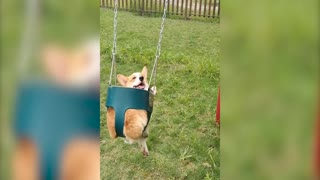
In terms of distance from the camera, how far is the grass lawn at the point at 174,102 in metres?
1.48

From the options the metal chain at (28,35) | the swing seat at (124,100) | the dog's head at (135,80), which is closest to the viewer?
the metal chain at (28,35)

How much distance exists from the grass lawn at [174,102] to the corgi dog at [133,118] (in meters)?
0.10

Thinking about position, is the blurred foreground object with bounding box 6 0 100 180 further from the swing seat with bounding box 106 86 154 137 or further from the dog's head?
the dog's head

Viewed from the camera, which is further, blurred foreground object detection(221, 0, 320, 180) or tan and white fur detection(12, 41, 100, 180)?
tan and white fur detection(12, 41, 100, 180)

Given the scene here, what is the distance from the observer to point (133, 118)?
120cm

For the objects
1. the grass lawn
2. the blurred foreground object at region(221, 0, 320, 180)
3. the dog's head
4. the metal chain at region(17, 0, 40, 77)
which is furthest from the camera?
the grass lawn

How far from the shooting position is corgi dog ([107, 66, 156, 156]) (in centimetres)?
119

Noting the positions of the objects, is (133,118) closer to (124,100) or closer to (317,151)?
(124,100)

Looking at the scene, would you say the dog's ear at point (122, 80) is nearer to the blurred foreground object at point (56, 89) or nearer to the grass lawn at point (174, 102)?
the grass lawn at point (174, 102)

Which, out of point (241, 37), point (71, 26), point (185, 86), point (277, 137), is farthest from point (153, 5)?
point (277, 137)

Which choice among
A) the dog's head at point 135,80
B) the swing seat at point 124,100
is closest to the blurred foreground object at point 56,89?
the swing seat at point 124,100

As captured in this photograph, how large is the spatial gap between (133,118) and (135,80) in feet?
0.44

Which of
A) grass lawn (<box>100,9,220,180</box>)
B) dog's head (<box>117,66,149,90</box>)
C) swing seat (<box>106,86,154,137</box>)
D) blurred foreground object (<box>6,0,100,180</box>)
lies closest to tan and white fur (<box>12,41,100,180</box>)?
blurred foreground object (<box>6,0,100,180</box>)

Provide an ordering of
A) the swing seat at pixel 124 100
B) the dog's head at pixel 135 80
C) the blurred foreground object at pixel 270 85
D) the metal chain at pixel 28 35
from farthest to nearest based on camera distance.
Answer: the dog's head at pixel 135 80 < the swing seat at pixel 124 100 < the metal chain at pixel 28 35 < the blurred foreground object at pixel 270 85
